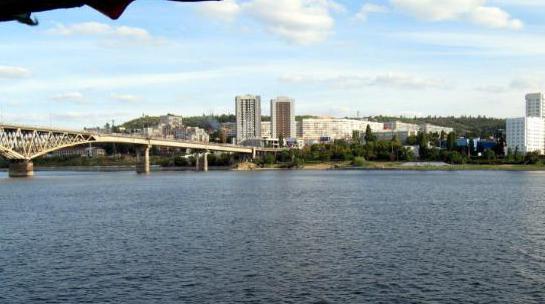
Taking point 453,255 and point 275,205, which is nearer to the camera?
point 453,255

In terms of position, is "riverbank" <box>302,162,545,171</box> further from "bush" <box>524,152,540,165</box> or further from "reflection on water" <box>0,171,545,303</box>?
"reflection on water" <box>0,171,545,303</box>

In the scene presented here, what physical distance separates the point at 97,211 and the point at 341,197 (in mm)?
28798

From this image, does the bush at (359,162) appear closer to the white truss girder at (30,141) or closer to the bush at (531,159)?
the bush at (531,159)

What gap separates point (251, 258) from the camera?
31078 millimetres

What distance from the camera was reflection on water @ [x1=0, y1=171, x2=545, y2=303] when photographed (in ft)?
79.3

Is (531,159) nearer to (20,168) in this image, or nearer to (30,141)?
(30,141)

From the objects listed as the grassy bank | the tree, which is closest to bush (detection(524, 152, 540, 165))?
the grassy bank

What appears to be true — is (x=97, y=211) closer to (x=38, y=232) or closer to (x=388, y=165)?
(x=38, y=232)

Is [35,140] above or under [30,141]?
above

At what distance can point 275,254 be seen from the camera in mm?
32094

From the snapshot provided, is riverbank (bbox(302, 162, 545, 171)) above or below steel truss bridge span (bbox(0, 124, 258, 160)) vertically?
below

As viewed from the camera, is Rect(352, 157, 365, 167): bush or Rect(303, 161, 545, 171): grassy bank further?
Rect(352, 157, 365, 167): bush

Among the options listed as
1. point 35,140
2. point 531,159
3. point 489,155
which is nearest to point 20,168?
point 35,140

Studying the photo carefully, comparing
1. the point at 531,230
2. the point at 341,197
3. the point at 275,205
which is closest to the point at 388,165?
the point at 341,197
